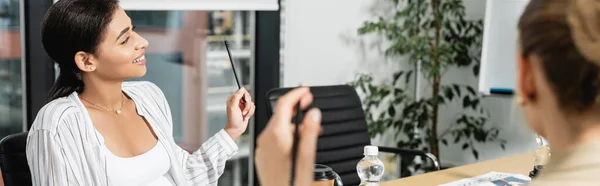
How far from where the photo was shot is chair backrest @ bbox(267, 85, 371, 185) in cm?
270

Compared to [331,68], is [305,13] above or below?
above

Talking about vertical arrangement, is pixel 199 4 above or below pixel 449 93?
above

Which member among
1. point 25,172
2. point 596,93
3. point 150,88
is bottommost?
point 25,172

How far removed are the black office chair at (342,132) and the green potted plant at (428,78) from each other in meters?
1.09

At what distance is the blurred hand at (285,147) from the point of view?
25.5 inches

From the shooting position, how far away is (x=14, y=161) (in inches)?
75.6

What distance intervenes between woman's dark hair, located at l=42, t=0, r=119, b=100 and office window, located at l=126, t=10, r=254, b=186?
112 cm

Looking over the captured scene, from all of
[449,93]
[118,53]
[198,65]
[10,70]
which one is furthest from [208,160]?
[449,93]

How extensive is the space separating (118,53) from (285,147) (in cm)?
150

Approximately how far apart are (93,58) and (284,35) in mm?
1635

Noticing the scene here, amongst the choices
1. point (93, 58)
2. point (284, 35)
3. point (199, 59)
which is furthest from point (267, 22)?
→ point (93, 58)

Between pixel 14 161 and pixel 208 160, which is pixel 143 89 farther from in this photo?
pixel 14 161

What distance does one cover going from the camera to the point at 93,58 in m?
2.03

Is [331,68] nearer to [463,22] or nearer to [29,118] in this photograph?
[463,22]
